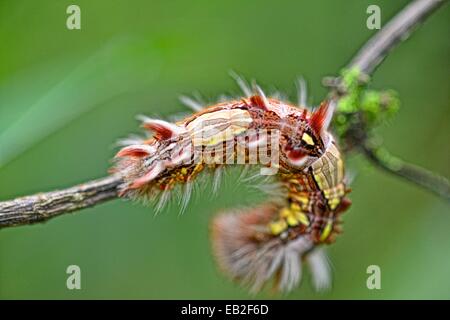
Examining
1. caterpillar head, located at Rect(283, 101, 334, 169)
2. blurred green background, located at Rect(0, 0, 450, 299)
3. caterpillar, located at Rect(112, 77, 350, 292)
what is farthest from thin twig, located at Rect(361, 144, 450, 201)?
blurred green background, located at Rect(0, 0, 450, 299)

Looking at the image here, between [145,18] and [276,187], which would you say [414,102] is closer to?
[145,18]

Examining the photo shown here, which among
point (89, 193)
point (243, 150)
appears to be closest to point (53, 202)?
point (89, 193)

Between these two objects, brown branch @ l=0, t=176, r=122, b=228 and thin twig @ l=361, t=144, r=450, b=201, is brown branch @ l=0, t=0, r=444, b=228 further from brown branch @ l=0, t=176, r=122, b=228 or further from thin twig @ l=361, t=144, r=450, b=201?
thin twig @ l=361, t=144, r=450, b=201

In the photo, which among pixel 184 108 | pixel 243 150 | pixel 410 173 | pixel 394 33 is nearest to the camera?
pixel 243 150

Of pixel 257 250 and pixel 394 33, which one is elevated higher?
pixel 394 33

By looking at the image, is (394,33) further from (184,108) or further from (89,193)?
(184,108)
